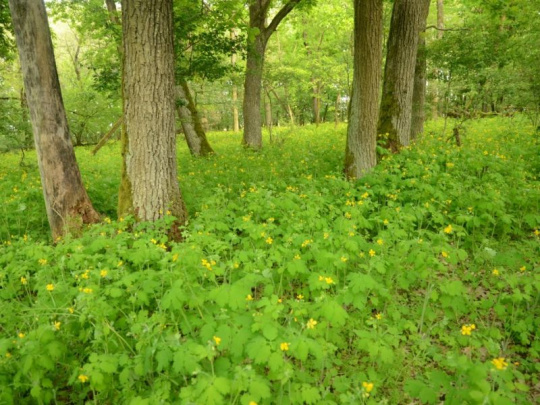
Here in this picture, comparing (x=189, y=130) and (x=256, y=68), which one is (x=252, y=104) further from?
(x=189, y=130)

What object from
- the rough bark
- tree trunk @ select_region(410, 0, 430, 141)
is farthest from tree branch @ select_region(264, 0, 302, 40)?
tree trunk @ select_region(410, 0, 430, 141)

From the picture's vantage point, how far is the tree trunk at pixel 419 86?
1014 cm

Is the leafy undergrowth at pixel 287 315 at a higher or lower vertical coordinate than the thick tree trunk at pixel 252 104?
lower

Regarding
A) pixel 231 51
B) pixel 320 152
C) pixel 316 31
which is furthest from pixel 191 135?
pixel 316 31

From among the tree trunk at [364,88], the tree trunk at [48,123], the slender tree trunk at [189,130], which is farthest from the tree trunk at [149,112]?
the slender tree trunk at [189,130]

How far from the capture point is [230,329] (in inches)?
95.0

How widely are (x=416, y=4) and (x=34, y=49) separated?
25.7ft

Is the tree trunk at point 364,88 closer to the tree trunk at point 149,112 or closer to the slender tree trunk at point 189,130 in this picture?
the tree trunk at point 149,112

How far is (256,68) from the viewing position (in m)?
11.4

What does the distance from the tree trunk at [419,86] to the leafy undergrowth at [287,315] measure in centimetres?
609

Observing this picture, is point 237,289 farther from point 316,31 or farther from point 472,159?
point 316,31

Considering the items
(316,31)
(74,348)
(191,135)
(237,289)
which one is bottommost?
(74,348)

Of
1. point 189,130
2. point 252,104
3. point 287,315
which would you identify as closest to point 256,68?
point 252,104

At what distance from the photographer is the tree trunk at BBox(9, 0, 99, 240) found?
494cm
